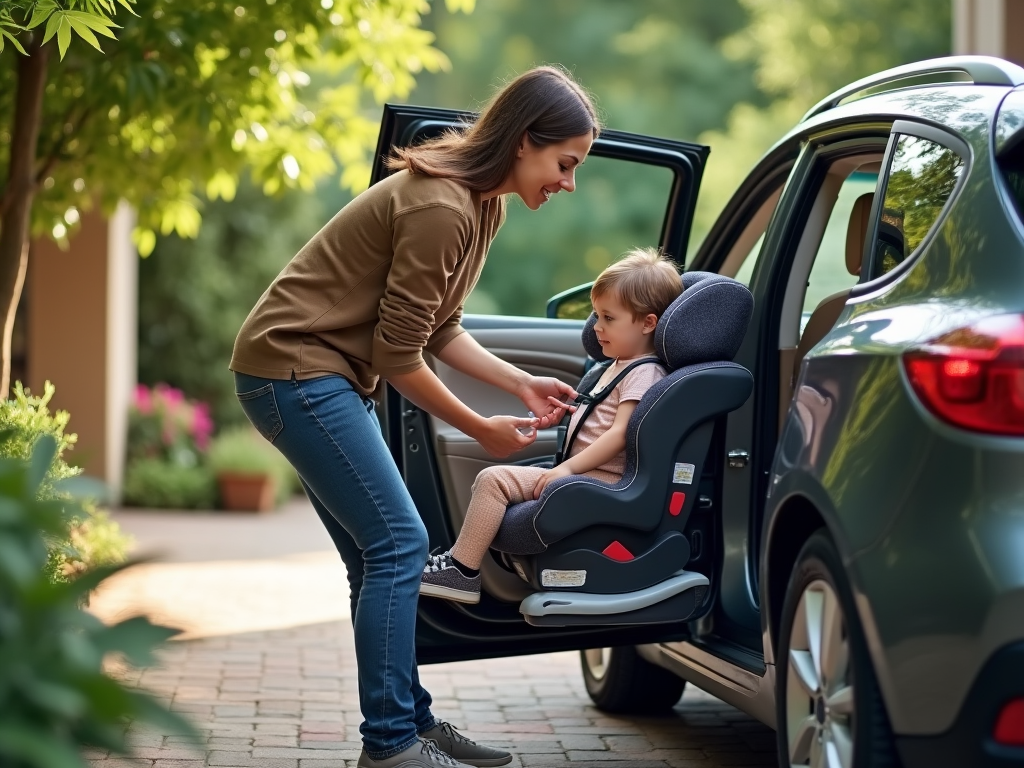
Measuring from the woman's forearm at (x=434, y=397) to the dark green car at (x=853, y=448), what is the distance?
1.60 ft

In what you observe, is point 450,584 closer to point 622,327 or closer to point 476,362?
point 476,362

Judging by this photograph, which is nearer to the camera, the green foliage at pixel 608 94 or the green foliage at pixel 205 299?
the green foliage at pixel 205 299

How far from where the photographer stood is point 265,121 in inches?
276

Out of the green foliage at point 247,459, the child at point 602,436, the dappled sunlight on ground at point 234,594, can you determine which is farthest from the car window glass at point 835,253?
the green foliage at point 247,459

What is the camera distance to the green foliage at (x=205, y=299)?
15383 mm

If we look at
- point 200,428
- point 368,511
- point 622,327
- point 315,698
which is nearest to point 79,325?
point 200,428

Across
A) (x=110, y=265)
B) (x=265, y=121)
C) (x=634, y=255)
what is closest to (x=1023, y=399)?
(x=634, y=255)

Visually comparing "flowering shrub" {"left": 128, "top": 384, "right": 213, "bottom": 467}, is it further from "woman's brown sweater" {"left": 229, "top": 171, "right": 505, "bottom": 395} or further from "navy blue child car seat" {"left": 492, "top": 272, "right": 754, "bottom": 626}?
"navy blue child car seat" {"left": 492, "top": 272, "right": 754, "bottom": 626}

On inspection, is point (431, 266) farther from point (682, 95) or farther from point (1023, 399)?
point (682, 95)

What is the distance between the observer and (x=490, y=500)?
3738 mm

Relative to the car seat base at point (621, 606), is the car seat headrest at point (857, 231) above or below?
above

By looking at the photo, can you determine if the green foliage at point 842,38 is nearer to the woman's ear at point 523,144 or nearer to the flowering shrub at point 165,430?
the flowering shrub at point 165,430

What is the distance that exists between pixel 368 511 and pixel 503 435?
41cm

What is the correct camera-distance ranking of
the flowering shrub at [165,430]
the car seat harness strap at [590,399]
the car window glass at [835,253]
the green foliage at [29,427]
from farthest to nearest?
the flowering shrub at [165,430], the green foliage at [29,427], the car window glass at [835,253], the car seat harness strap at [590,399]
